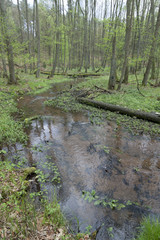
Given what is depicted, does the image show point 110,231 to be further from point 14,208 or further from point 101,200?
point 14,208

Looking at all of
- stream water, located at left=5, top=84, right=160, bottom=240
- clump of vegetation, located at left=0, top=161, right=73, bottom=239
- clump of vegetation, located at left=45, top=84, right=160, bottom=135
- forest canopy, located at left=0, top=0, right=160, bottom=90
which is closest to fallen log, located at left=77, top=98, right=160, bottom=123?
clump of vegetation, located at left=45, top=84, right=160, bottom=135

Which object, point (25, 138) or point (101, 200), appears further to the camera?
point (25, 138)

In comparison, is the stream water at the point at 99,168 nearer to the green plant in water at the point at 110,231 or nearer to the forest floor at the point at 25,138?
the green plant in water at the point at 110,231

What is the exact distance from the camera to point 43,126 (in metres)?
8.45

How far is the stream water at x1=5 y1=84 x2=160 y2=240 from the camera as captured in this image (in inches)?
137

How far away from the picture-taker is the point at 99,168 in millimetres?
5168

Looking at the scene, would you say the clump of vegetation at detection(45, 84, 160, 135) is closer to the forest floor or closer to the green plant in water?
the forest floor

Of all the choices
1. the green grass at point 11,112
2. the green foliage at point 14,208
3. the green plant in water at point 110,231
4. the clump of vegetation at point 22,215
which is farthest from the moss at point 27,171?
the green plant in water at point 110,231

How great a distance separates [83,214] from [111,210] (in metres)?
0.73

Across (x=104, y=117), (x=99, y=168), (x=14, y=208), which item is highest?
(x=104, y=117)

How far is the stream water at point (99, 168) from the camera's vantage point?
3484 millimetres

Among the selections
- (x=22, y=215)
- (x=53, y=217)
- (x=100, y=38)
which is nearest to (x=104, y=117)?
(x=53, y=217)

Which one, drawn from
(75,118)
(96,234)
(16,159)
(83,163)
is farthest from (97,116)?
(96,234)

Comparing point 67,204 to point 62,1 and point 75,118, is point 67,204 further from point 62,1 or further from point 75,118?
point 62,1
